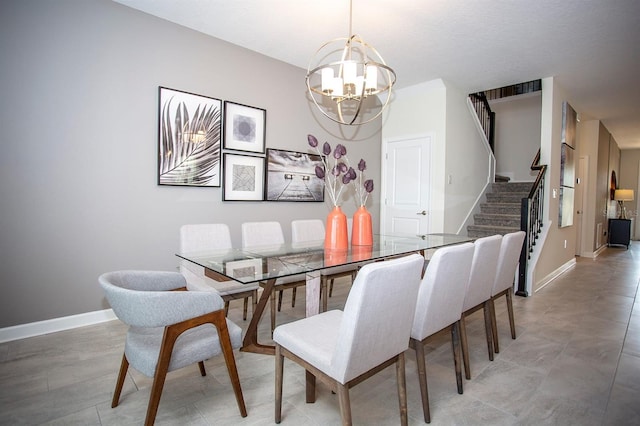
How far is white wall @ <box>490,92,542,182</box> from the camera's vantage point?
6.34 meters

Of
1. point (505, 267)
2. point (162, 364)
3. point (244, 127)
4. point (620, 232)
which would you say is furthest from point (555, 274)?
point (162, 364)

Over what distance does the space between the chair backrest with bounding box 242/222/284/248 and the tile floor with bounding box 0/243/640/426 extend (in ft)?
2.42

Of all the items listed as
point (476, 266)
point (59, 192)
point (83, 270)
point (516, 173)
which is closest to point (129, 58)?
point (59, 192)

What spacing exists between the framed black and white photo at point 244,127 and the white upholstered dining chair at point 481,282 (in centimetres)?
264

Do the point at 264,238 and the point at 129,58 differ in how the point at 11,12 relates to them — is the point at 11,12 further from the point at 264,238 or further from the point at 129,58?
the point at 264,238

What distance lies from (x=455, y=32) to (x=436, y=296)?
2.82 meters

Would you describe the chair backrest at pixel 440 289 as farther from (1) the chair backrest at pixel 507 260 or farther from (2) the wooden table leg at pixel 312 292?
(1) the chair backrest at pixel 507 260

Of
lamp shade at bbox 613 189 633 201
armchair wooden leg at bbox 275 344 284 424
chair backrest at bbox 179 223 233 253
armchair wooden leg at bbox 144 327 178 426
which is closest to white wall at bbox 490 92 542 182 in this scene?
lamp shade at bbox 613 189 633 201

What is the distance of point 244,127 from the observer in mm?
3691

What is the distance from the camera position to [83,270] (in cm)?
280

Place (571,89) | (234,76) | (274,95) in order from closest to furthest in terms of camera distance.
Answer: (234,76)
(274,95)
(571,89)

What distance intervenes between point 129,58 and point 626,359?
4686mm

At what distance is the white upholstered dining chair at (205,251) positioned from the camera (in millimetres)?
2486

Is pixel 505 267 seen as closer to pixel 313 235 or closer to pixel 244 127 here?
pixel 313 235
